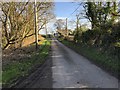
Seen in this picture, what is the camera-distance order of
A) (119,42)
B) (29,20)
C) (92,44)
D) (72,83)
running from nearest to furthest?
(72,83)
(119,42)
(92,44)
(29,20)

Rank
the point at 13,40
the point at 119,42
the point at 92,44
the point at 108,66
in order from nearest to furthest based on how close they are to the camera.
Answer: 1. the point at 108,66
2. the point at 119,42
3. the point at 92,44
4. the point at 13,40

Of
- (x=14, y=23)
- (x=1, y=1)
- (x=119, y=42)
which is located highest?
(x=1, y=1)

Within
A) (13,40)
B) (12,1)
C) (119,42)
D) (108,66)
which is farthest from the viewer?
(13,40)

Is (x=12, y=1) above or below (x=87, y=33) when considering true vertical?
above

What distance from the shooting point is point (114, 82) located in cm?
1048

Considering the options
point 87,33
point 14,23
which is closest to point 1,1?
point 14,23

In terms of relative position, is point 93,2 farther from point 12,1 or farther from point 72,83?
point 72,83

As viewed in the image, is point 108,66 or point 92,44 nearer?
point 108,66

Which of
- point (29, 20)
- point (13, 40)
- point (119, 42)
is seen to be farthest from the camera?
point (29, 20)

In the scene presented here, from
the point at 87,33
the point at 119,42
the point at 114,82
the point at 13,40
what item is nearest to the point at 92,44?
the point at 87,33

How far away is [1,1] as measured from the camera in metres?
28.5

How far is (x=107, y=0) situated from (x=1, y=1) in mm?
13347

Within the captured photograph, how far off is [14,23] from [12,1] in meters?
3.78

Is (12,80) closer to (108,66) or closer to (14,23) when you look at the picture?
(108,66)
